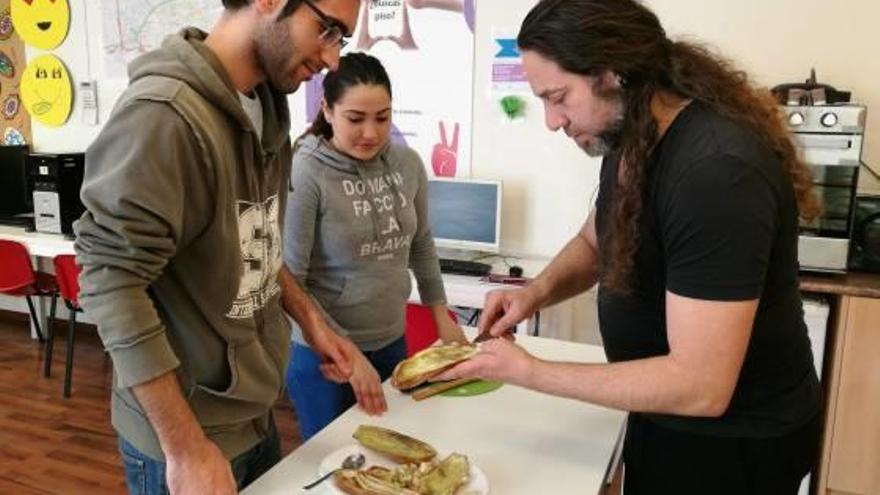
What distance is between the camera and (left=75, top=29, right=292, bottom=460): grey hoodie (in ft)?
2.93

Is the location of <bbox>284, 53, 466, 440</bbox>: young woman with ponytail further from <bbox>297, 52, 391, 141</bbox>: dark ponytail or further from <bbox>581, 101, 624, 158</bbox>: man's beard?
<bbox>581, 101, 624, 158</bbox>: man's beard

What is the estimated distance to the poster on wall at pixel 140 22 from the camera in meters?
4.00

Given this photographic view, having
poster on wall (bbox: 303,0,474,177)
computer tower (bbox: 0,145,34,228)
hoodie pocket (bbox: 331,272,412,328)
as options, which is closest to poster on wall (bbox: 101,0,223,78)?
computer tower (bbox: 0,145,34,228)

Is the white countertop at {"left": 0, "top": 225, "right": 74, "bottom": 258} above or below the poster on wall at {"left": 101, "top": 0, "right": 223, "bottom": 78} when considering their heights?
below

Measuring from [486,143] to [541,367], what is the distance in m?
2.47

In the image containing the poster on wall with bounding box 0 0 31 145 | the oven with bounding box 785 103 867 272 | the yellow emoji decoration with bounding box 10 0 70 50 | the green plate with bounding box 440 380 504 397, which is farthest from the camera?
the poster on wall with bounding box 0 0 31 145

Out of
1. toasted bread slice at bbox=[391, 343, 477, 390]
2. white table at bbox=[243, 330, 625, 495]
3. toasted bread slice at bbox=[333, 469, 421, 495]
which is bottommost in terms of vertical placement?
white table at bbox=[243, 330, 625, 495]

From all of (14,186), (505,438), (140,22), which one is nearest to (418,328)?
(505,438)

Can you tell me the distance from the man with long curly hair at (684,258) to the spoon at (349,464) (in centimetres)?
22

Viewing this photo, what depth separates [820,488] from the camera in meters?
Result: 2.64

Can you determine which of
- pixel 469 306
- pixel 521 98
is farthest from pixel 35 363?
pixel 521 98

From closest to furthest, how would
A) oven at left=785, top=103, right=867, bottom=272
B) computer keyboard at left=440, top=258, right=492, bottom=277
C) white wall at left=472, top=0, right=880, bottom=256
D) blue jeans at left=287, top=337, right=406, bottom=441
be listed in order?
blue jeans at left=287, top=337, right=406, bottom=441 < oven at left=785, top=103, right=867, bottom=272 < white wall at left=472, top=0, right=880, bottom=256 < computer keyboard at left=440, top=258, right=492, bottom=277

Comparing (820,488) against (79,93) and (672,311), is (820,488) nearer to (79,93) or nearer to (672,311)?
(672,311)

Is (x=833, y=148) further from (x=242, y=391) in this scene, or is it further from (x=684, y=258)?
(x=242, y=391)
